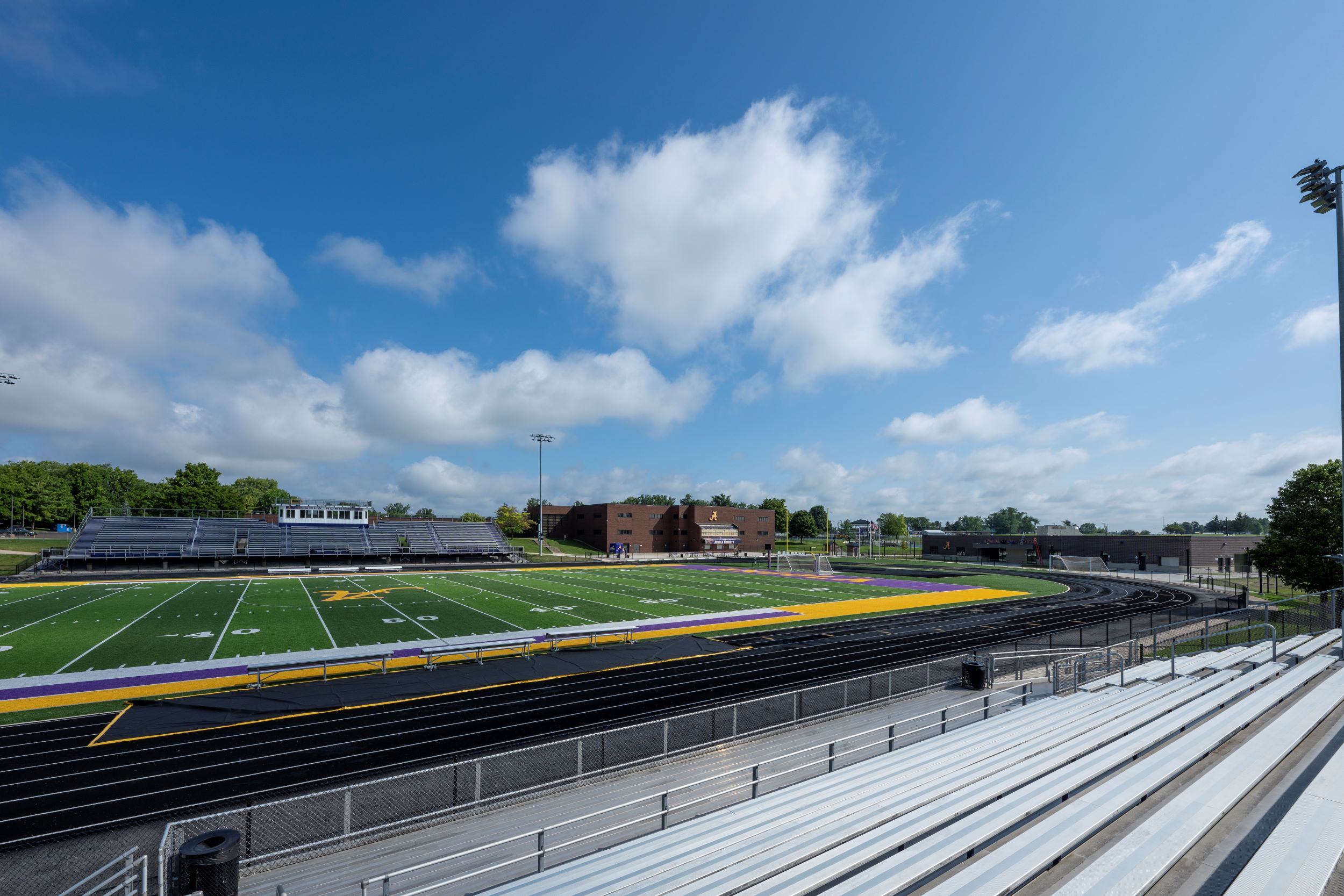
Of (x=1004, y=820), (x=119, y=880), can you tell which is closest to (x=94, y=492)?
(x=119, y=880)

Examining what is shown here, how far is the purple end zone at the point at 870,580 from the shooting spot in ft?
150

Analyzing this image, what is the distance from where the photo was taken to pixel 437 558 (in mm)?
63750

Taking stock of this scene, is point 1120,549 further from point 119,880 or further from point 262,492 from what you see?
point 262,492

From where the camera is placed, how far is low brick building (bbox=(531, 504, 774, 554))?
305 ft

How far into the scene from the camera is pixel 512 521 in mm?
105062

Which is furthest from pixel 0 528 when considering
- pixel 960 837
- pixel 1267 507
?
pixel 1267 507

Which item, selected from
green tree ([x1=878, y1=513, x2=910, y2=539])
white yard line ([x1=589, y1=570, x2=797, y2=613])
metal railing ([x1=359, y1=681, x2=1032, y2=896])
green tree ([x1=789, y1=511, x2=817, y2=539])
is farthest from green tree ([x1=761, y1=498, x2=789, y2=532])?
metal railing ([x1=359, y1=681, x2=1032, y2=896])

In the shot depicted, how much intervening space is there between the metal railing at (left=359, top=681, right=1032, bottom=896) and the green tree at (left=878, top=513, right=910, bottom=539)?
168327 millimetres

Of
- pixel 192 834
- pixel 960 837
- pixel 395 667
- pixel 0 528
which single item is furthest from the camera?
pixel 0 528

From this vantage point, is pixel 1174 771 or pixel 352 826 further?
pixel 352 826

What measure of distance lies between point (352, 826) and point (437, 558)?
192 feet

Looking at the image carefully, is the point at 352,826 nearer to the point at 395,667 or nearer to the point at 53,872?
the point at 53,872

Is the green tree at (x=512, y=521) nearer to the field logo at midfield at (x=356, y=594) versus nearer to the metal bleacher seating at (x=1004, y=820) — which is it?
the field logo at midfield at (x=356, y=594)

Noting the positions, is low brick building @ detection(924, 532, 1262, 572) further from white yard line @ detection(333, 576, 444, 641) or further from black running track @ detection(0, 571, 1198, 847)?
white yard line @ detection(333, 576, 444, 641)
